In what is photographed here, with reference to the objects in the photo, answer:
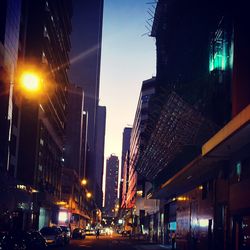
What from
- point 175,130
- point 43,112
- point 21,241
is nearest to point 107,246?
point 175,130

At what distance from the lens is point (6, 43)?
51094 millimetres

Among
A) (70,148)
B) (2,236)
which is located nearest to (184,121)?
(2,236)

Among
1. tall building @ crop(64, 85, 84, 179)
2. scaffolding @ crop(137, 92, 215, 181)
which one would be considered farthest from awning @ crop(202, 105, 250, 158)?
tall building @ crop(64, 85, 84, 179)

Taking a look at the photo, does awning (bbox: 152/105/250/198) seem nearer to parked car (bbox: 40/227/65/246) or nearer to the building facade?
the building facade

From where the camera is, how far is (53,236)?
44.9 metres

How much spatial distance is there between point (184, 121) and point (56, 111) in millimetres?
65227

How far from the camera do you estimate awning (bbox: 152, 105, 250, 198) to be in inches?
755

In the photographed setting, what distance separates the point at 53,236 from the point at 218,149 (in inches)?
952

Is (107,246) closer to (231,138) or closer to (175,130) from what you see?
(175,130)

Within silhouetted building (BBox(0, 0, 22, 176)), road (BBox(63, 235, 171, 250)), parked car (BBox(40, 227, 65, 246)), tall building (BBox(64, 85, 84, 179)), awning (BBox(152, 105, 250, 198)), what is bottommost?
road (BBox(63, 235, 171, 250))

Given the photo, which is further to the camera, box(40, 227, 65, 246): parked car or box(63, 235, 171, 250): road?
box(63, 235, 171, 250): road

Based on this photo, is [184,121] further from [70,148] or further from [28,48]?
[70,148]

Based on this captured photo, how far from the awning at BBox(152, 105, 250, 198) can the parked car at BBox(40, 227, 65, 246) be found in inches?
450

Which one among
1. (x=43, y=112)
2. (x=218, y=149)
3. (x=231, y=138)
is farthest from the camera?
(x=43, y=112)
